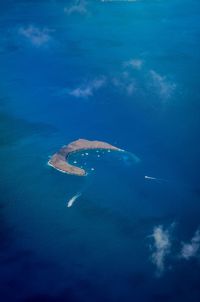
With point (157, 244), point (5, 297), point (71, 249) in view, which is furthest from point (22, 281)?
point (157, 244)

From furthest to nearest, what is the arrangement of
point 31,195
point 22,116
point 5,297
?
point 22,116
point 31,195
point 5,297

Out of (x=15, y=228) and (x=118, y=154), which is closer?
(x=15, y=228)

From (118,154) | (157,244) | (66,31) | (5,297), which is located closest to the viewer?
(5,297)

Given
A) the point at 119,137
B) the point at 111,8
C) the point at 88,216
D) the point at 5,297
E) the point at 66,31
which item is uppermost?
the point at 111,8

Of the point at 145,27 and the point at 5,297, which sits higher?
the point at 145,27

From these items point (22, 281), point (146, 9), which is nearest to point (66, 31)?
point (146, 9)

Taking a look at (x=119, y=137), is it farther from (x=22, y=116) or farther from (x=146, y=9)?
(x=146, y=9)
